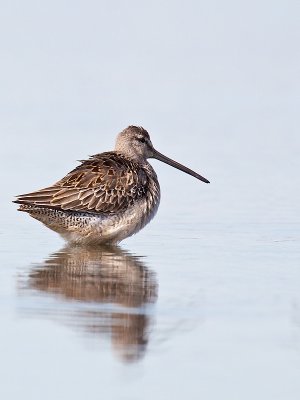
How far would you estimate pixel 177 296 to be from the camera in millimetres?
8297

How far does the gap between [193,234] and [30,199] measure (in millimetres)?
1441

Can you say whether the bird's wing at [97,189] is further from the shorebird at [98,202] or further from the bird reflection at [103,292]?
the bird reflection at [103,292]

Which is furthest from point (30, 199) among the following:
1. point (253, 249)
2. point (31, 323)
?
point (31, 323)

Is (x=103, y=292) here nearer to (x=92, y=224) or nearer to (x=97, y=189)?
(x=92, y=224)

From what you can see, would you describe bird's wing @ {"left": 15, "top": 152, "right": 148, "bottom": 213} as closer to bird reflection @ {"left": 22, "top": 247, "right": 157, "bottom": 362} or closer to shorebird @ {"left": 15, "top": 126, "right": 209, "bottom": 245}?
shorebird @ {"left": 15, "top": 126, "right": 209, "bottom": 245}

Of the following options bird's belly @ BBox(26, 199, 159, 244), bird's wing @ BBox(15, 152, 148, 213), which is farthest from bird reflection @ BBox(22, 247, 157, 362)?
bird's wing @ BBox(15, 152, 148, 213)

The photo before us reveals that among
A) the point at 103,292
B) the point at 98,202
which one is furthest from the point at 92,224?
the point at 103,292

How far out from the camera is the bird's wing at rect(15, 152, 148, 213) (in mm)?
10703

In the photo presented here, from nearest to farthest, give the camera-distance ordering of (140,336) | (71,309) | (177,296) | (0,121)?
(140,336)
(71,309)
(177,296)
(0,121)

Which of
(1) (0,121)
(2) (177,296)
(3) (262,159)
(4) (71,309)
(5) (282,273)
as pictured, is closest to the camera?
(4) (71,309)

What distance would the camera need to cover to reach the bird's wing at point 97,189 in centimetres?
1070

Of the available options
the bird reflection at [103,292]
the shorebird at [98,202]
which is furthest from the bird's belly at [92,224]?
the bird reflection at [103,292]

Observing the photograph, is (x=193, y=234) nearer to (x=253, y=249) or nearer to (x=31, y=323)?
(x=253, y=249)

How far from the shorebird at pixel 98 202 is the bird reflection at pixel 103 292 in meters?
0.29
